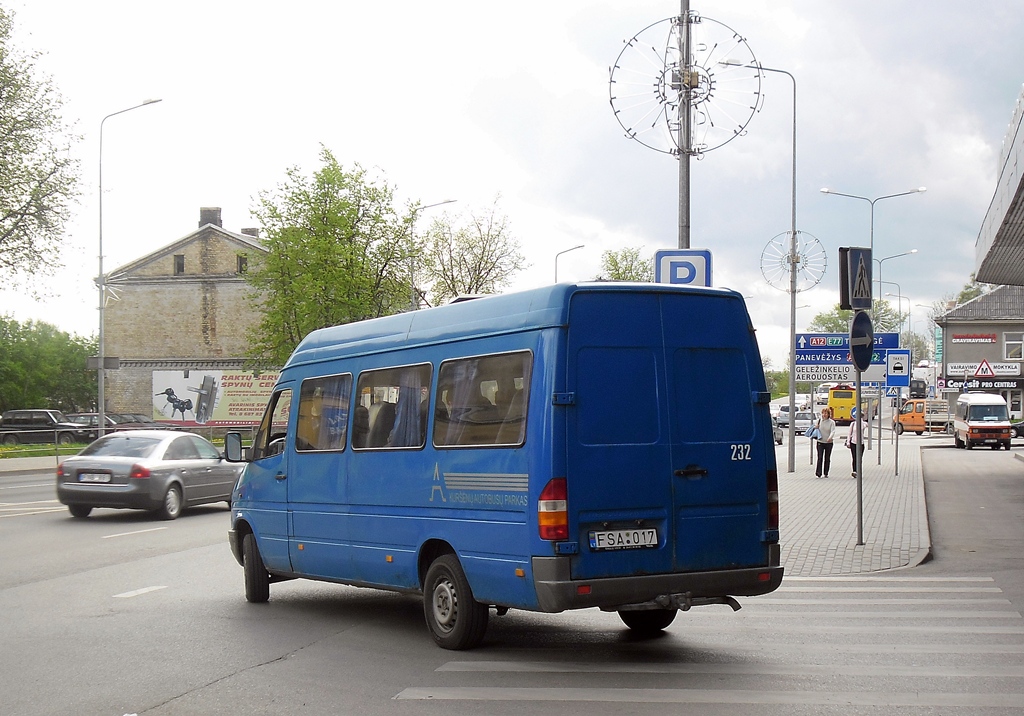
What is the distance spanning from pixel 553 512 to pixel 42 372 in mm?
93199

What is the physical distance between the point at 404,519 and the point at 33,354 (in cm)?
9272

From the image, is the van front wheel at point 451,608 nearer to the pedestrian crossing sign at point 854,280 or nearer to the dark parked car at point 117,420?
the pedestrian crossing sign at point 854,280

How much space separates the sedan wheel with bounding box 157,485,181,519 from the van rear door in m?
13.8

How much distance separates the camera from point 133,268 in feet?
241

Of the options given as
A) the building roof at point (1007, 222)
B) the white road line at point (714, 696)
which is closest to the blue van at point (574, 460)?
the white road line at point (714, 696)

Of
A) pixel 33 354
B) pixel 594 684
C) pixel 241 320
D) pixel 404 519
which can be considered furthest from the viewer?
pixel 33 354

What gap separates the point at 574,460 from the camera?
7.41 metres

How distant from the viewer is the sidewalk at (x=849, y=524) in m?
13.7

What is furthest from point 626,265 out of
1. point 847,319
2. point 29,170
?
point 29,170

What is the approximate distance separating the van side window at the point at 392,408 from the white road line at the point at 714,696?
90.7 inches

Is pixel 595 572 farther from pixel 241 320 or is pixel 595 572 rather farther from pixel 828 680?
pixel 241 320

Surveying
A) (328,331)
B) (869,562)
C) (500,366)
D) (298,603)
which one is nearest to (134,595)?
(298,603)

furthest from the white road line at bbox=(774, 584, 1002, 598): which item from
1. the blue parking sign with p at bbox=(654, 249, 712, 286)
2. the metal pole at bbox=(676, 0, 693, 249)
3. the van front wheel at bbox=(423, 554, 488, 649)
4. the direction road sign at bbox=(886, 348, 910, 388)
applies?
the direction road sign at bbox=(886, 348, 910, 388)

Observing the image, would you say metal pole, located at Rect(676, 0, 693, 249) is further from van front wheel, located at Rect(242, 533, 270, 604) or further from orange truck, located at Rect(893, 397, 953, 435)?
orange truck, located at Rect(893, 397, 953, 435)
